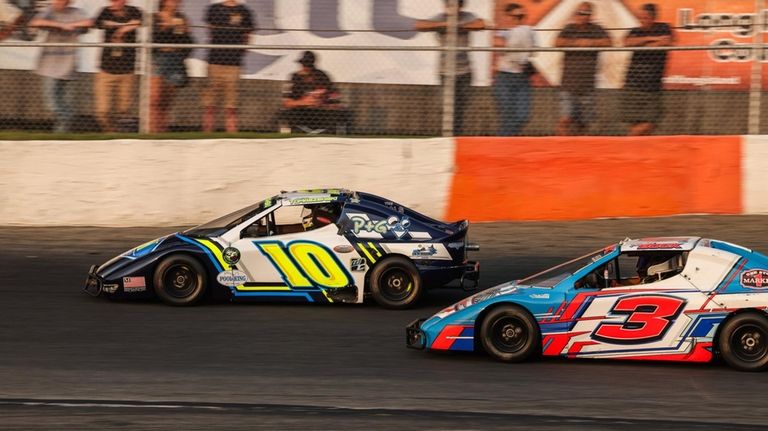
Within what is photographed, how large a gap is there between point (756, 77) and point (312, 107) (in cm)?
546

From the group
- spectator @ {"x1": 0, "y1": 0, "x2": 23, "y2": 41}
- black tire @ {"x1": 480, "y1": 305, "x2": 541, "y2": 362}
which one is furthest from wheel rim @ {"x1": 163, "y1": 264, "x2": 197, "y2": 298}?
spectator @ {"x1": 0, "y1": 0, "x2": 23, "y2": 41}

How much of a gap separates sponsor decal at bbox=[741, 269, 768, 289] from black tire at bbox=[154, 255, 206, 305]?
15.6ft

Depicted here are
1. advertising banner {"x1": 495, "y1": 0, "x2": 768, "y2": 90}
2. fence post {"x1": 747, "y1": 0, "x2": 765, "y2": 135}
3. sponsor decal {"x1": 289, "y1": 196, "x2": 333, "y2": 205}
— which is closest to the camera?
sponsor decal {"x1": 289, "y1": 196, "x2": 333, "y2": 205}

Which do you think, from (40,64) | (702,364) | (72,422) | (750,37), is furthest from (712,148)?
(72,422)

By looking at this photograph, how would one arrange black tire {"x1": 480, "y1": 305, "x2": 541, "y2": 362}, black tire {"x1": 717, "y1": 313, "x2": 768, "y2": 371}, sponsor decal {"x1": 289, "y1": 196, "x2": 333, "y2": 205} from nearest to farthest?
black tire {"x1": 717, "y1": 313, "x2": 768, "y2": 371}, black tire {"x1": 480, "y1": 305, "x2": 541, "y2": 362}, sponsor decal {"x1": 289, "y1": 196, "x2": 333, "y2": 205}

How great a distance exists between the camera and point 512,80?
14.5m

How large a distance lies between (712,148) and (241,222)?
6.52 meters

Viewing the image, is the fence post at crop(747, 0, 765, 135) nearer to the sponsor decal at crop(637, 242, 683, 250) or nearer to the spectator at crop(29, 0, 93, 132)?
the sponsor decal at crop(637, 242, 683, 250)

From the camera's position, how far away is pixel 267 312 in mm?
10414

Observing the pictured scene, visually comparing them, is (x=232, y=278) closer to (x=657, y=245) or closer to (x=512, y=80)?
(x=657, y=245)

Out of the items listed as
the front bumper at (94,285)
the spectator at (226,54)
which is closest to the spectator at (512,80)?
the spectator at (226,54)

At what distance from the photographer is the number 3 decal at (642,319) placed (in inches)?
324

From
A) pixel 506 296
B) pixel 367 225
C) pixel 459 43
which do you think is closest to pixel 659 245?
pixel 506 296

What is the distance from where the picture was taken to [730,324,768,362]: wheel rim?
8.07m
